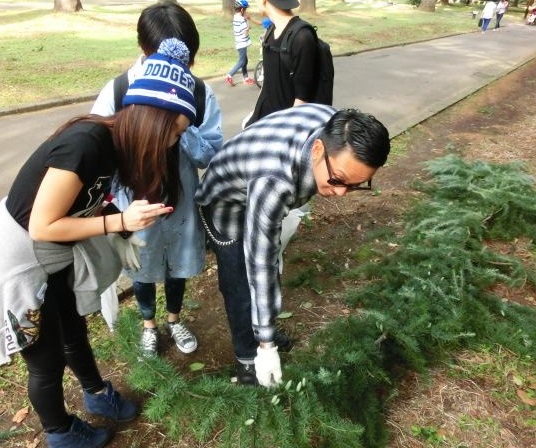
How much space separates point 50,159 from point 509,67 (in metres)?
11.8

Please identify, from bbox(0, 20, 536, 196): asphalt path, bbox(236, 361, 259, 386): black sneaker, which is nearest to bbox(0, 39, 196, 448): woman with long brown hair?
bbox(236, 361, 259, 386): black sneaker

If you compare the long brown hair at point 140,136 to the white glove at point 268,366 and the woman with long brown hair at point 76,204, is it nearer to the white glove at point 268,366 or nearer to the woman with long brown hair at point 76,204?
the woman with long brown hair at point 76,204

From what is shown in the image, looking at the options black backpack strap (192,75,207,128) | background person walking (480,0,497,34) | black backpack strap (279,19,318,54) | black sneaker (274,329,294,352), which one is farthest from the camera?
background person walking (480,0,497,34)

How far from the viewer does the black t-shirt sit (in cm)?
136

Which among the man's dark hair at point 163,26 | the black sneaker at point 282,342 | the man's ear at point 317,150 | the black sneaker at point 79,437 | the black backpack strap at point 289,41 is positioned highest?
the man's dark hair at point 163,26

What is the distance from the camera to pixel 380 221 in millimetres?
4027

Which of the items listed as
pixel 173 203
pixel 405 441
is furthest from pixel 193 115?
pixel 405 441

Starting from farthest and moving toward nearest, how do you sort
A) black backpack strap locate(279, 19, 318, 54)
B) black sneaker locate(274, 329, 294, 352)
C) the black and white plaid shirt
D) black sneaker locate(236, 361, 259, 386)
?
black backpack strap locate(279, 19, 318, 54)
black sneaker locate(274, 329, 294, 352)
black sneaker locate(236, 361, 259, 386)
the black and white plaid shirt

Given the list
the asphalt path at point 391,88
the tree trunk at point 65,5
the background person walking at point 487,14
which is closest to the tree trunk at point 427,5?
the background person walking at point 487,14

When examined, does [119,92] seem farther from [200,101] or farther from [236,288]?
[236,288]

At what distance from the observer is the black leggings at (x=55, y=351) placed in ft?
5.46

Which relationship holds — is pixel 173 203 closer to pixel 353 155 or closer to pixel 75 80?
pixel 353 155

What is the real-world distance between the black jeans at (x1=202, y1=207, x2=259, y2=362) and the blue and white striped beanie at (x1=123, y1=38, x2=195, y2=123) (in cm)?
66

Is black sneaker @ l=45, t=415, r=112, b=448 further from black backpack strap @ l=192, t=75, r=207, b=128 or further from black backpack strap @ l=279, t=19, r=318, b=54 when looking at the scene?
black backpack strap @ l=279, t=19, r=318, b=54
